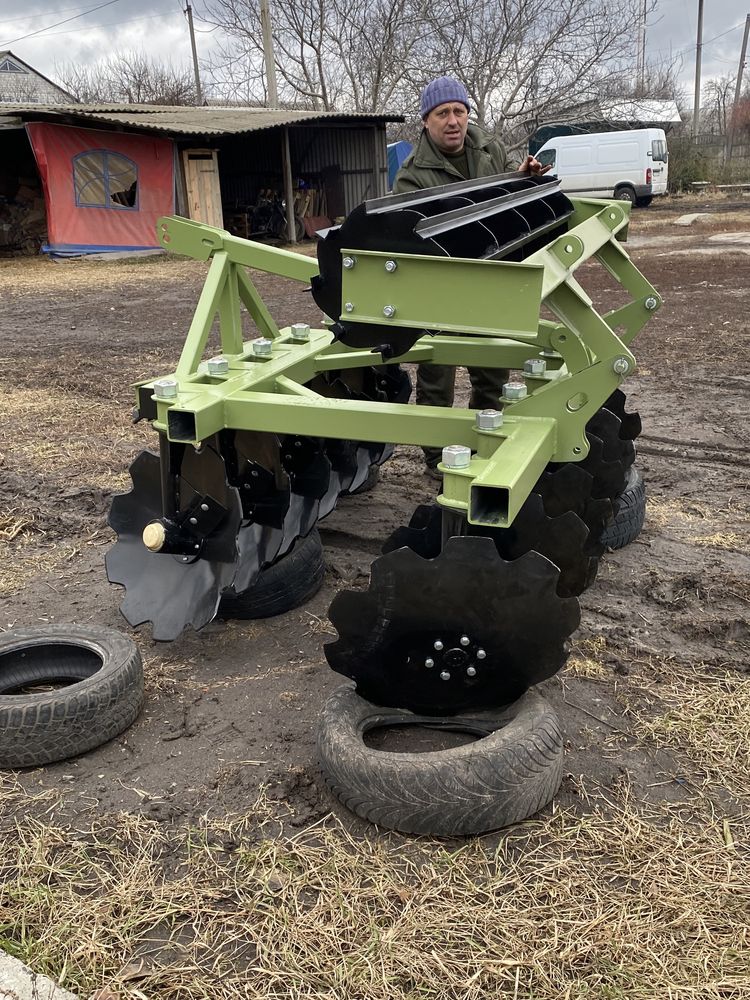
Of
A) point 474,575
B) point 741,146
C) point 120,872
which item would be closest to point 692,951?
point 474,575

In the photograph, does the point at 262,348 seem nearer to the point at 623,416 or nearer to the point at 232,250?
the point at 232,250

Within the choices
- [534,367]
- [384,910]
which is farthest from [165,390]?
[384,910]

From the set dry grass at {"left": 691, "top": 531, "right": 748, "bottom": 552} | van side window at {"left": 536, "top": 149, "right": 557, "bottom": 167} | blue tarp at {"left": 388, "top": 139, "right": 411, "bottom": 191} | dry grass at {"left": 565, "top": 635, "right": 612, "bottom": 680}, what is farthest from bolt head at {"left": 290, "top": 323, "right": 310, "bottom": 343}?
blue tarp at {"left": 388, "top": 139, "right": 411, "bottom": 191}

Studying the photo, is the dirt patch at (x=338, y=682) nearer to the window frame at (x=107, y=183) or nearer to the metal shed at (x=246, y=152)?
the window frame at (x=107, y=183)

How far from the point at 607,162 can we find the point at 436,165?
2119 cm

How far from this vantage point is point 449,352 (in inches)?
147

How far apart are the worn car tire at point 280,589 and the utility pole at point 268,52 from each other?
25836 millimetres

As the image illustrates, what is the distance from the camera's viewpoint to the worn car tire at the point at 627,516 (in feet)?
12.2

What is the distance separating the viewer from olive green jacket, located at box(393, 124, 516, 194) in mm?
4254

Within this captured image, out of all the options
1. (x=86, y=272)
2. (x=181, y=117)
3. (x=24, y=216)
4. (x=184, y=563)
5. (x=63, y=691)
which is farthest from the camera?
(x=181, y=117)

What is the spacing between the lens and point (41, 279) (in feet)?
47.3

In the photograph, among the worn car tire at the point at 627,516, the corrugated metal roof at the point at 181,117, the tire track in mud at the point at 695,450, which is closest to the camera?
the worn car tire at the point at 627,516

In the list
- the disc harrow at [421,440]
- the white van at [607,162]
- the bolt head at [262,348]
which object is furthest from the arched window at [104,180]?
the bolt head at [262,348]

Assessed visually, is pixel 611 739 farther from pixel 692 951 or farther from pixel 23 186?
pixel 23 186
